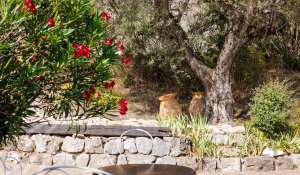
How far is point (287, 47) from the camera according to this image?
644 inches

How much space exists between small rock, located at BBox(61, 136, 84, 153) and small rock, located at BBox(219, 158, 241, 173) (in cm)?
259

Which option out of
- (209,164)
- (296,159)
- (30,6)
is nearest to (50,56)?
(30,6)

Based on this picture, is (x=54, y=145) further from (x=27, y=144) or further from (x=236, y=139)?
(x=236, y=139)

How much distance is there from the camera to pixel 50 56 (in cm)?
454

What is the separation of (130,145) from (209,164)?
1.47 metres

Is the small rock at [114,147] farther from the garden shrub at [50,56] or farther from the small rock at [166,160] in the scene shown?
the garden shrub at [50,56]

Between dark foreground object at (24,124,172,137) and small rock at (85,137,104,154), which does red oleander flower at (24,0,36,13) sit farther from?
small rock at (85,137,104,154)

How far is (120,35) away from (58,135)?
349cm

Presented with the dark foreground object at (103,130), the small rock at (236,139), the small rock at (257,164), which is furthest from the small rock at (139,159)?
the small rock at (257,164)

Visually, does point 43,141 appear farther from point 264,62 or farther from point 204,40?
point 264,62

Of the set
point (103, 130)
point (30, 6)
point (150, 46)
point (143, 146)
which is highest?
point (150, 46)

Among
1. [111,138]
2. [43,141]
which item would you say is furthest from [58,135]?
[111,138]

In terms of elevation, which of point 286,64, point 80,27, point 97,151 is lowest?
point 97,151

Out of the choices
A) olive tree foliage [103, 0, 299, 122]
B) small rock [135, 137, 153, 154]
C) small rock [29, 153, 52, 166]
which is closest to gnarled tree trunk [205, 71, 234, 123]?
olive tree foliage [103, 0, 299, 122]
